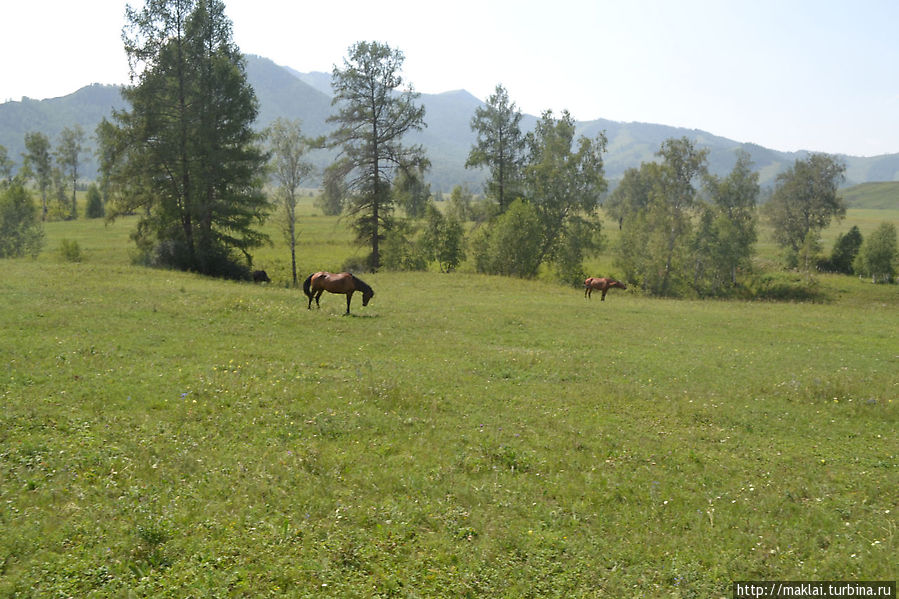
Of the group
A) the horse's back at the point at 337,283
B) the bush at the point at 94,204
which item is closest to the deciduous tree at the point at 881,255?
the horse's back at the point at 337,283

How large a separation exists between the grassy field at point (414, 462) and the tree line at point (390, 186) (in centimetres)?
2141

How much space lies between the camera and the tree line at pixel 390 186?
1575 inches

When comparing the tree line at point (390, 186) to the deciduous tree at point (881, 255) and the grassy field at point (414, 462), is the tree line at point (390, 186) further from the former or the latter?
the grassy field at point (414, 462)

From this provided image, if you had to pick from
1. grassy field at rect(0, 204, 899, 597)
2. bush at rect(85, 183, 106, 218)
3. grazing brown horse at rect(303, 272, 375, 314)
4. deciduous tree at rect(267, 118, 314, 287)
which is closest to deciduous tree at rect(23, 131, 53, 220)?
bush at rect(85, 183, 106, 218)

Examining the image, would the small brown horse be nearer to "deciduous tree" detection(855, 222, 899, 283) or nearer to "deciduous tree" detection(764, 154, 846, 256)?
"deciduous tree" detection(855, 222, 899, 283)

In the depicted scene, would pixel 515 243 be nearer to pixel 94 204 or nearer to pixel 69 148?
pixel 94 204

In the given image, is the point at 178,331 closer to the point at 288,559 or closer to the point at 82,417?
the point at 82,417

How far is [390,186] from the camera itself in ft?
167

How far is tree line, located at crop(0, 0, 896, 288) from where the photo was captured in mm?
40000

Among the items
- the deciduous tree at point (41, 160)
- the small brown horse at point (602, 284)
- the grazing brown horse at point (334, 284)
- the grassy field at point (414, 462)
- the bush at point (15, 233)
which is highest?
the deciduous tree at point (41, 160)

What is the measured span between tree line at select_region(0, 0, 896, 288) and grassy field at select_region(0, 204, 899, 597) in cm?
2141

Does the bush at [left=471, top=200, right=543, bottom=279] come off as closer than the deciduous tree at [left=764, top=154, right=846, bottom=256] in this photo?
Yes

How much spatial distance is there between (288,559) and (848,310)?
45.0 metres

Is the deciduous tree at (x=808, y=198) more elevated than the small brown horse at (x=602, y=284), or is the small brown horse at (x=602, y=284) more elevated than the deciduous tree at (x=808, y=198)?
the deciduous tree at (x=808, y=198)
